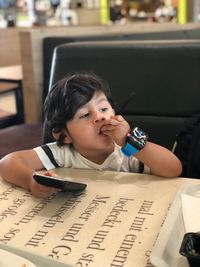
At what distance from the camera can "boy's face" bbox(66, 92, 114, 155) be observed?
100cm

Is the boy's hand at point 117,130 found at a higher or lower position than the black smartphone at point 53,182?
higher

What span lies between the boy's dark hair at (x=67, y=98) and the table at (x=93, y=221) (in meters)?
0.19

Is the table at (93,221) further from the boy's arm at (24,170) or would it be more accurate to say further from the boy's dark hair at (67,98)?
the boy's dark hair at (67,98)

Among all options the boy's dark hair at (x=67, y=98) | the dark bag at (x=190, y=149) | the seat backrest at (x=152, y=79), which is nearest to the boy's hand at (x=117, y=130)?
the boy's dark hair at (x=67, y=98)

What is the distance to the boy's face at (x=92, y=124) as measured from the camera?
100 centimetres

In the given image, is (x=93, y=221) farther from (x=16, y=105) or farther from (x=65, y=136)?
(x=16, y=105)

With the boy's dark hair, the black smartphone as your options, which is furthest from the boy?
the black smartphone

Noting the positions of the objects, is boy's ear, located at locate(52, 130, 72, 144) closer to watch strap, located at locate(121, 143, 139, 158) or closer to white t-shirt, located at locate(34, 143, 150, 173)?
white t-shirt, located at locate(34, 143, 150, 173)

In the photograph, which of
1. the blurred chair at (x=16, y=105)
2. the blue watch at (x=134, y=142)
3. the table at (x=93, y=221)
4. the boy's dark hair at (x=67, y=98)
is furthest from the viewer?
the blurred chair at (x=16, y=105)

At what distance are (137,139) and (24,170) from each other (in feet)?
0.94

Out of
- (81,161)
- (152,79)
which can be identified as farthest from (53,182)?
(152,79)

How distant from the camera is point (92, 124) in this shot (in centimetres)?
101

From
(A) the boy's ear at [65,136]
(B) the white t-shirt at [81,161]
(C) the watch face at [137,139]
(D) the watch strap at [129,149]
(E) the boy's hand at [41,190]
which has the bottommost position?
(B) the white t-shirt at [81,161]

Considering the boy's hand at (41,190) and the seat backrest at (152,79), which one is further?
the seat backrest at (152,79)
